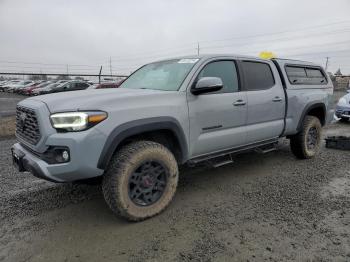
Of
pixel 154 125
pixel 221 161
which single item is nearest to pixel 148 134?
pixel 154 125

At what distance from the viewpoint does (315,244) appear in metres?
2.85

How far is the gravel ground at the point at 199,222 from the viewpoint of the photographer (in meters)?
2.75

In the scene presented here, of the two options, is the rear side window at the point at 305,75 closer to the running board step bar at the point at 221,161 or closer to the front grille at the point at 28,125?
the running board step bar at the point at 221,161

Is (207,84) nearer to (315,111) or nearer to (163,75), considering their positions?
(163,75)

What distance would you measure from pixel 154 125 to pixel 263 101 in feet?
6.74

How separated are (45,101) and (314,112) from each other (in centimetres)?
490

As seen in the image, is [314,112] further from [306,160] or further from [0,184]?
[0,184]

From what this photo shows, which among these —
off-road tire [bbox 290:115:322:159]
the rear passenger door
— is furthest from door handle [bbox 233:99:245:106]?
off-road tire [bbox 290:115:322:159]

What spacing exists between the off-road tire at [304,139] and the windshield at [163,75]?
269cm

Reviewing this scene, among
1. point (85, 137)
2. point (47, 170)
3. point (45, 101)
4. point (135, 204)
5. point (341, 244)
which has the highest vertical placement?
point (45, 101)

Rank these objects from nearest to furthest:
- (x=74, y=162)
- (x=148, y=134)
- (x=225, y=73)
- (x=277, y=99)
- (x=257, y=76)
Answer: (x=74, y=162)
(x=148, y=134)
(x=225, y=73)
(x=257, y=76)
(x=277, y=99)

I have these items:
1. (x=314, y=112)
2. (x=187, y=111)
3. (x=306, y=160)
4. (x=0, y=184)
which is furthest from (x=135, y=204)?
(x=314, y=112)

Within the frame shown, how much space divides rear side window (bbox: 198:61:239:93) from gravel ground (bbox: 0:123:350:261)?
1.41 m

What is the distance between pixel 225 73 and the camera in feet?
13.9
